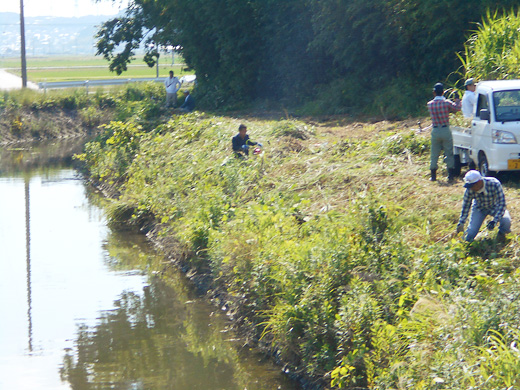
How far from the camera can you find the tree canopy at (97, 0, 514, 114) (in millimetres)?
21922

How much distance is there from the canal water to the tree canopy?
10688mm

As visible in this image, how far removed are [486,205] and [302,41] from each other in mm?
19383

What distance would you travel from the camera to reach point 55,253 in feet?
54.0

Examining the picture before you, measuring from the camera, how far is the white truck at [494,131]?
11500 millimetres

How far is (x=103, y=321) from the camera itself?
12406mm

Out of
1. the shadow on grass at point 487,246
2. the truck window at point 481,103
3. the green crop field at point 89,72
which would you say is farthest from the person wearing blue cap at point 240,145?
the green crop field at point 89,72

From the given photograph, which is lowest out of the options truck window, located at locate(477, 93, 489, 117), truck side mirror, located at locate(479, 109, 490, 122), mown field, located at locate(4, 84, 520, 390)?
mown field, located at locate(4, 84, 520, 390)

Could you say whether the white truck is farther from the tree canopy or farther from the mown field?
the tree canopy

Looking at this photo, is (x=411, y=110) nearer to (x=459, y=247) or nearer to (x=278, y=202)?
(x=278, y=202)

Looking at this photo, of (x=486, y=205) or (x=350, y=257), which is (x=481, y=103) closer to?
(x=486, y=205)

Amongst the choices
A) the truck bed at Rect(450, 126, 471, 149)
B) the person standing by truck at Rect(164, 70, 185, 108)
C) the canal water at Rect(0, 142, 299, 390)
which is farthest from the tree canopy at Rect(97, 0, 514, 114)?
the canal water at Rect(0, 142, 299, 390)

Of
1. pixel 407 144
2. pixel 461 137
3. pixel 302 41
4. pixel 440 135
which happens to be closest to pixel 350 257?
pixel 440 135

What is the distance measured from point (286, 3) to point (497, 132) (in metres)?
17.2

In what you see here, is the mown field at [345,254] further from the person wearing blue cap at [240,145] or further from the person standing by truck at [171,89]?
the person standing by truck at [171,89]
